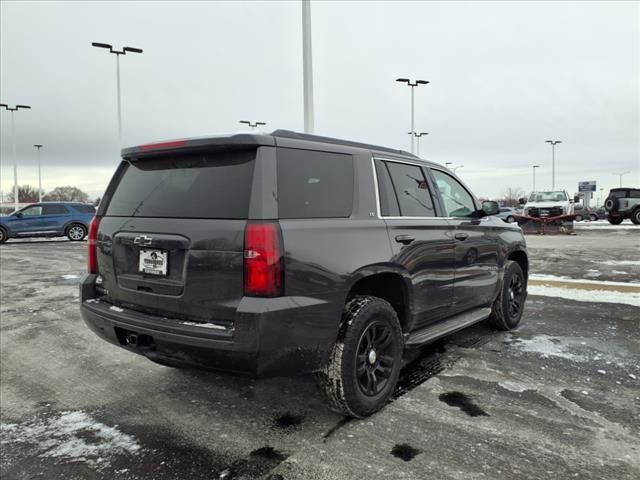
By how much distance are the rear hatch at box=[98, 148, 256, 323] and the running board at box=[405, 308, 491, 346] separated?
163cm

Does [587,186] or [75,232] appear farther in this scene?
[587,186]

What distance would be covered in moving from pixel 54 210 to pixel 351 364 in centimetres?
1958

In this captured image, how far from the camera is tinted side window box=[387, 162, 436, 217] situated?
3777 millimetres

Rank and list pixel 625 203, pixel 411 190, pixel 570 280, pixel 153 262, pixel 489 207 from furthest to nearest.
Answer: pixel 625 203, pixel 570 280, pixel 489 207, pixel 411 190, pixel 153 262

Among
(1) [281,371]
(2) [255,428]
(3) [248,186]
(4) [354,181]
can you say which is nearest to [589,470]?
(1) [281,371]

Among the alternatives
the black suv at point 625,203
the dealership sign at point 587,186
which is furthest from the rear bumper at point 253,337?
the dealership sign at point 587,186

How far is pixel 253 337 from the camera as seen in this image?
2.61m

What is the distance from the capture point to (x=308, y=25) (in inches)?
491

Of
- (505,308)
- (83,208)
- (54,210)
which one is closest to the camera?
(505,308)

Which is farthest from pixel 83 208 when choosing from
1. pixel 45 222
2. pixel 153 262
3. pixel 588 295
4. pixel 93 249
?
pixel 153 262

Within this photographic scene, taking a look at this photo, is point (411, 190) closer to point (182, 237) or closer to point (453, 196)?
point (453, 196)

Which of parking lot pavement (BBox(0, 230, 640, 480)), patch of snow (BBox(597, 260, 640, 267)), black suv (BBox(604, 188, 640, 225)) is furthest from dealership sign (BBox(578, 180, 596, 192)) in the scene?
parking lot pavement (BBox(0, 230, 640, 480))

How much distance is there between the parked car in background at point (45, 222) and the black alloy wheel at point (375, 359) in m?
18.0

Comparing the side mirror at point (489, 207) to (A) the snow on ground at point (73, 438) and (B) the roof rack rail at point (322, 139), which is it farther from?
(A) the snow on ground at point (73, 438)
